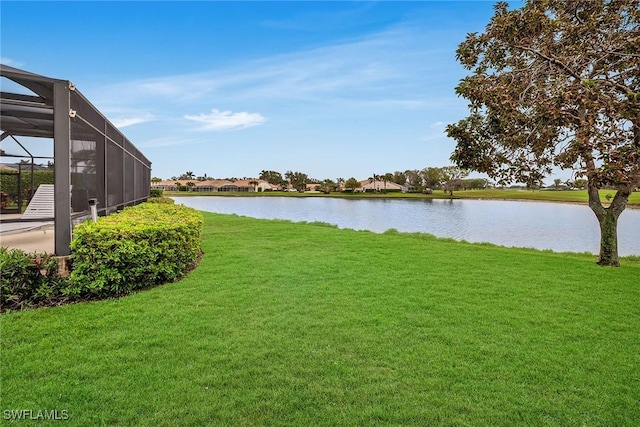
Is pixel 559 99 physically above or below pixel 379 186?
below

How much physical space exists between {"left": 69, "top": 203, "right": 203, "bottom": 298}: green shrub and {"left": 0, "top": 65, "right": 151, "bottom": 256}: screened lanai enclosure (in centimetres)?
28

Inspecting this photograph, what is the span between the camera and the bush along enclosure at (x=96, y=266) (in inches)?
145

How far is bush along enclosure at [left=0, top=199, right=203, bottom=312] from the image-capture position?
Result: 12.1ft

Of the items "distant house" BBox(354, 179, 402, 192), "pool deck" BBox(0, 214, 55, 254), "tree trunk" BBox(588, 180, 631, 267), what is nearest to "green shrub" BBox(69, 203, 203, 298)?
"pool deck" BBox(0, 214, 55, 254)

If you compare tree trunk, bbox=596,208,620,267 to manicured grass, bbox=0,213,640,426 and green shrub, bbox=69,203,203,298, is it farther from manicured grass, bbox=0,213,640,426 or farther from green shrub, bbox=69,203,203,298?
green shrub, bbox=69,203,203,298

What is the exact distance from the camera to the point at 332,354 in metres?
2.87

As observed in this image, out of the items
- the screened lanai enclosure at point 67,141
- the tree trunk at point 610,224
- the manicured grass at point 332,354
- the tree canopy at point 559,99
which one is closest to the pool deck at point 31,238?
the screened lanai enclosure at point 67,141

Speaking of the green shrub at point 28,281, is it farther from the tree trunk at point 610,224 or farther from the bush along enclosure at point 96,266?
the tree trunk at point 610,224

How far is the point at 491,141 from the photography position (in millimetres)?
5145

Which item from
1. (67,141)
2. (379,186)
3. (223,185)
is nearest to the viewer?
(67,141)

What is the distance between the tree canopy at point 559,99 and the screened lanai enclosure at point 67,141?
4.26 metres

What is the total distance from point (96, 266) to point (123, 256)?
0.87 ft

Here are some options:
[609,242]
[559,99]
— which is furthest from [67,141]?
[609,242]

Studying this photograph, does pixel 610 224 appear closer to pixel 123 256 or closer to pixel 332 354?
pixel 332 354
